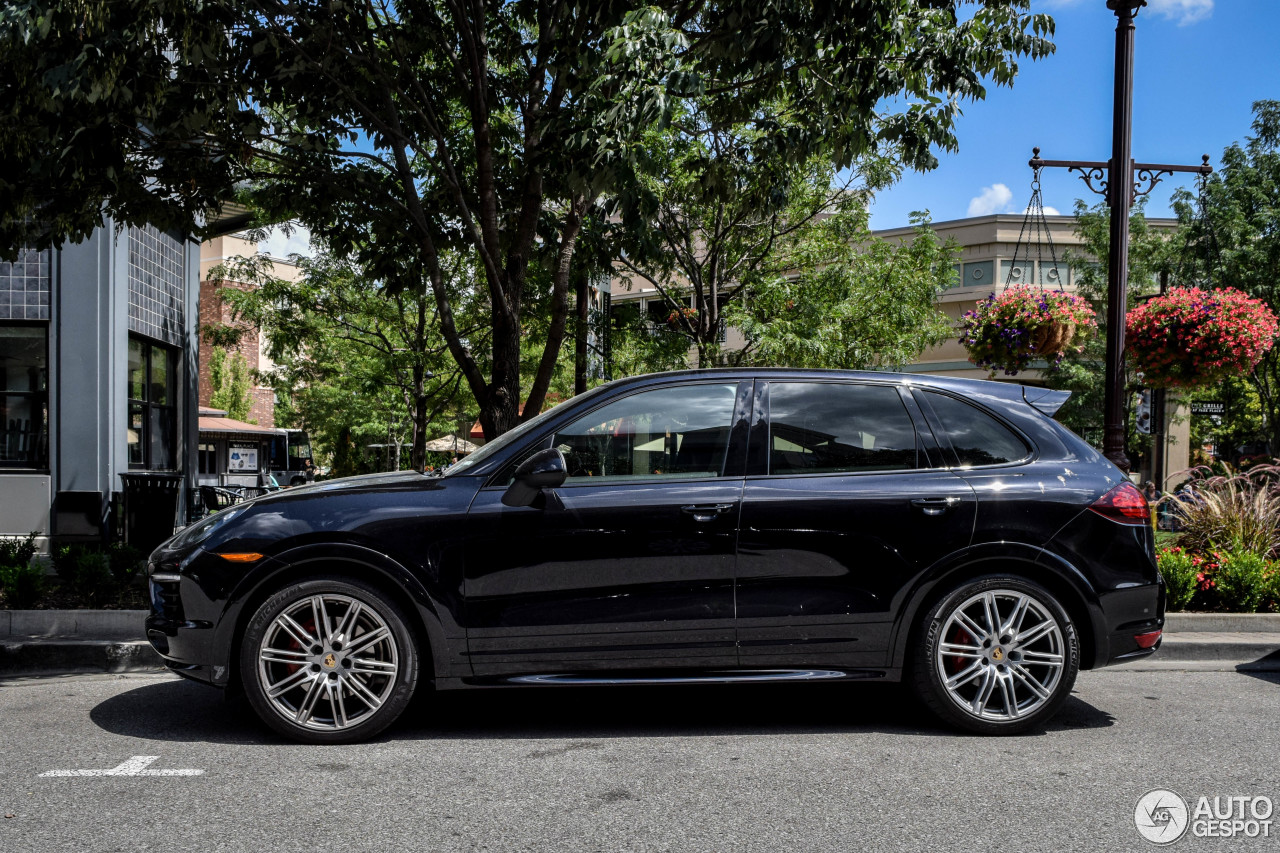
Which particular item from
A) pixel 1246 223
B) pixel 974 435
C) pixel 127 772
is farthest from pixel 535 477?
pixel 1246 223

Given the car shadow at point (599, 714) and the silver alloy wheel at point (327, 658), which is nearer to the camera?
the silver alloy wheel at point (327, 658)

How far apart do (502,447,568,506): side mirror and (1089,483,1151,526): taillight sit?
2575mm

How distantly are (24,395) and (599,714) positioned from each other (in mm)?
11367

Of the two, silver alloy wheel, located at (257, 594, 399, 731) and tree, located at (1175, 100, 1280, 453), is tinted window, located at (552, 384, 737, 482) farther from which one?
tree, located at (1175, 100, 1280, 453)

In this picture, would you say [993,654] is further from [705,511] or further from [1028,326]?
[1028,326]

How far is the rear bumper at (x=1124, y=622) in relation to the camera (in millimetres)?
4777

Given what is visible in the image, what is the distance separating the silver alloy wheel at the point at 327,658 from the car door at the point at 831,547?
1687 millimetres

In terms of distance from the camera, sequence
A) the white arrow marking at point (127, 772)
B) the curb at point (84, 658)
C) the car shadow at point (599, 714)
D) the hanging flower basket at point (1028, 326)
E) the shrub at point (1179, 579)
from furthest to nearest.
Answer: the hanging flower basket at point (1028, 326), the shrub at point (1179, 579), the curb at point (84, 658), the car shadow at point (599, 714), the white arrow marking at point (127, 772)

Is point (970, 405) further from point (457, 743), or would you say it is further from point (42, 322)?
point (42, 322)

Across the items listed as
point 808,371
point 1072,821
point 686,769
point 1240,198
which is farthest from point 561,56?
point 1240,198

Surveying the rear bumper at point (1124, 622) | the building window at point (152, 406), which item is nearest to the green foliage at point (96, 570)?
the rear bumper at point (1124, 622)

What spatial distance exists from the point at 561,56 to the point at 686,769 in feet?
20.7

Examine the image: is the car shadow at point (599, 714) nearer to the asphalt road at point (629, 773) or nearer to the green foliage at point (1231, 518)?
the asphalt road at point (629, 773)

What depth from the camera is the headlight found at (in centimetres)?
466
